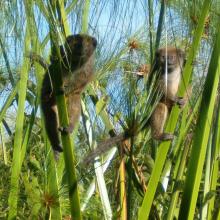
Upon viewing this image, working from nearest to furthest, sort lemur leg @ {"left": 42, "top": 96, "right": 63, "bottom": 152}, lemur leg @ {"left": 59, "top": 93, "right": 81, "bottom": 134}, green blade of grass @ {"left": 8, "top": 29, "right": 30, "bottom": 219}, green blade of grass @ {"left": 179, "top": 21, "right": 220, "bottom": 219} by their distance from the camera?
green blade of grass @ {"left": 179, "top": 21, "right": 220, "bottom": 219} → green blade of grass @ {"left": 8, "top": 29, "right": 30, "bottom": 219} → lemur leg @ {"left": 59, "top": 93, "right": 81, "bottom": 134} → lemur leg @ {"left": 42, "top": 96, "right": 63, "bottom": 152}

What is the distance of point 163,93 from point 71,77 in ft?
3.37

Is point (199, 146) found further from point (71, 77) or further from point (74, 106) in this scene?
point (74, 106)

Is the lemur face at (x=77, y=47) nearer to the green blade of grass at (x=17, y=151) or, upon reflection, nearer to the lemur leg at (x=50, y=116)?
the green blade of grass at (x=17, y=151)

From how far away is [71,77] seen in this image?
284 cm

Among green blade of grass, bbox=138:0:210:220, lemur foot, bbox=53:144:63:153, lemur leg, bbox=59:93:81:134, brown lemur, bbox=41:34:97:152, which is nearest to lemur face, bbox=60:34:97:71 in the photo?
brown lemur, bbox=41:34:97:152

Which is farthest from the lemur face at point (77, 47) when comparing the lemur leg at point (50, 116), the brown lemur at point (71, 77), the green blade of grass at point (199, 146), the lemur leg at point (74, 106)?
the lemur leg at point (50, 116)

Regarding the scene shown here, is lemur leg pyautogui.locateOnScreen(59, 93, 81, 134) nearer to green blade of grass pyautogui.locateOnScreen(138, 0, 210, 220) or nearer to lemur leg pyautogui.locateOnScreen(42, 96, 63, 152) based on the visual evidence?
lemur leg pyautogui.locateOnScreen(42, 96, 63, 152)

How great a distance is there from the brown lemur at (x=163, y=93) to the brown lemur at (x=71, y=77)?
24 centimetres

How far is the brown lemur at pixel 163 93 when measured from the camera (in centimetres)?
317

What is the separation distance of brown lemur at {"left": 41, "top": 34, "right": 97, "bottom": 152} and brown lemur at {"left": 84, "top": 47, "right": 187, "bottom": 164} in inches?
9.3

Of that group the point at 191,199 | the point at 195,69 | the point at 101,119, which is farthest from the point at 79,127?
the point at 191,199

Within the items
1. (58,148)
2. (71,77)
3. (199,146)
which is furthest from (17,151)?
(199,146)

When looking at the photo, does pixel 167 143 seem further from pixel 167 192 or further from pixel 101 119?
pixel 167 192

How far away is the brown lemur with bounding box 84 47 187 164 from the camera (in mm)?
3167
